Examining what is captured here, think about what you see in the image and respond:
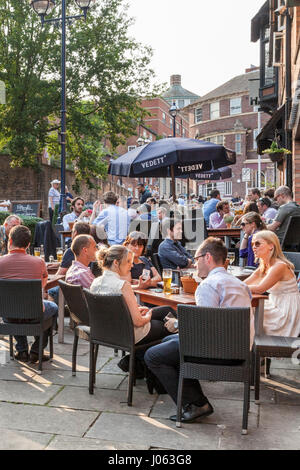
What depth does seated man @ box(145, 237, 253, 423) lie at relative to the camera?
3732mm

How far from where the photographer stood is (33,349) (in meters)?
5.28

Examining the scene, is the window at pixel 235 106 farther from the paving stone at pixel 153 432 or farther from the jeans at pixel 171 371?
the paving stone at pixel 153 432

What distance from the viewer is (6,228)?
7.54 meters

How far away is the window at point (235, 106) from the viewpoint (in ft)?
167

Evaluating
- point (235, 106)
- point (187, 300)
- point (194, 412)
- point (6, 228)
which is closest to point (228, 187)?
point (235, 106)

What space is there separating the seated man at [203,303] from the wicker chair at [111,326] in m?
0.24

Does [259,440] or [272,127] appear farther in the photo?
[272,127]

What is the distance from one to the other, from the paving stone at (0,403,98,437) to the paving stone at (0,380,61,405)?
14cm

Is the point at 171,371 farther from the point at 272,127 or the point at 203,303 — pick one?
the point at 272,127

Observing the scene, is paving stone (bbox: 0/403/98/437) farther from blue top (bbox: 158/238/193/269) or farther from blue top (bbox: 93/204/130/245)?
blue top (bbox: 93/204/130/245)

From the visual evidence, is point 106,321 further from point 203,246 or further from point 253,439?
point 253,439

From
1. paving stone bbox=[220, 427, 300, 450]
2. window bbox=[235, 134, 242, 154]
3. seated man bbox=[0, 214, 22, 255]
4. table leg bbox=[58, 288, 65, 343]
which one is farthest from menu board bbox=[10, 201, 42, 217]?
window bbox=[235, 134, 242, 154]

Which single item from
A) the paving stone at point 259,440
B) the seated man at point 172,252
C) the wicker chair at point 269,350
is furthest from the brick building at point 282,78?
the paving stone at point 259,440

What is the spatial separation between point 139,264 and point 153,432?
9.12 ft
